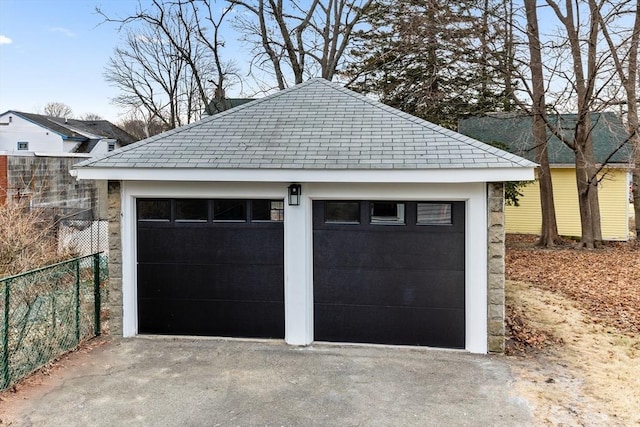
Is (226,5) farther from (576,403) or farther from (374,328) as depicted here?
(576,403)

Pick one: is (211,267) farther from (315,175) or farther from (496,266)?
(496,266)

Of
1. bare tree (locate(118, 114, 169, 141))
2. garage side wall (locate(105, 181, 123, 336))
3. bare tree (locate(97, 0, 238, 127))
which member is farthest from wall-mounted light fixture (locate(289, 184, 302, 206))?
bare tree (locate(118, 114, 169, 141))

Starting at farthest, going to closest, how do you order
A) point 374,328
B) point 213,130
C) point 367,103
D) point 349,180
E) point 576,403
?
1. point 367,103
2. point 213,130
3. point 374,328
4. point 349,180
5. point 576,403

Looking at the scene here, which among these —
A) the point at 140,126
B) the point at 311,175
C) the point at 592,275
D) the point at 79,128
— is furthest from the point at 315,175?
the point at 140,126

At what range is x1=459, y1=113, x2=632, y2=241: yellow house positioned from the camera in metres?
16.8

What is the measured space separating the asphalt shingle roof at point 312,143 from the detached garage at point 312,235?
31 mm

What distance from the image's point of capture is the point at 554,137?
17906 millimetres

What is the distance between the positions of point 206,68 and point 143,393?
76.8ft

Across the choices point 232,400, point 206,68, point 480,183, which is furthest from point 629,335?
point 206,68

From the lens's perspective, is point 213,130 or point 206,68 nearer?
point 213,130

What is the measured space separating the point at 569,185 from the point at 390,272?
13.7 m

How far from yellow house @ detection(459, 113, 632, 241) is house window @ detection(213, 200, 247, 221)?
1229 cm

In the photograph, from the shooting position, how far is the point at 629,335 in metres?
7.03

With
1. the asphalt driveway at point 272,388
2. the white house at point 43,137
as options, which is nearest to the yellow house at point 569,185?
the asphalt driveway at point 272,388
